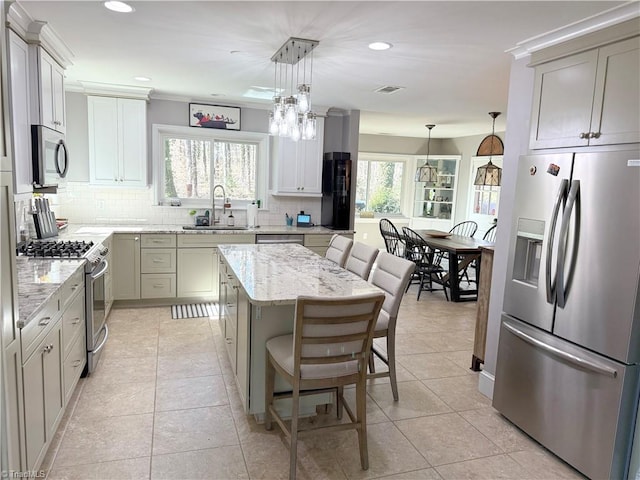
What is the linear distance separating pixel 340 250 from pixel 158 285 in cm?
243

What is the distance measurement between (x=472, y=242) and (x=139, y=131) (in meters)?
4.45

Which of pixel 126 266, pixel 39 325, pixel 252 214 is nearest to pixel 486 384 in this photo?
pixel 39 325

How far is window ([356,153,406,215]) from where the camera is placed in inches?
351

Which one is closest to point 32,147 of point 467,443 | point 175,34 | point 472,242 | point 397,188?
point 175,34

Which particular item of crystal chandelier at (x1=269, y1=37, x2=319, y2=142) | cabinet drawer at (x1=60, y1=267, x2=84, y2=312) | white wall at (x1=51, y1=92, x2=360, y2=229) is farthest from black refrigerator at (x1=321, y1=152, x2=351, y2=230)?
cabinet drawer at (x1=60, y1=267, x2=84, y2=312)

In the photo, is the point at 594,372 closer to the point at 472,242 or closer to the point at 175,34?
the point at 175,34

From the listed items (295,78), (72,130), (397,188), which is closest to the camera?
(295,78)

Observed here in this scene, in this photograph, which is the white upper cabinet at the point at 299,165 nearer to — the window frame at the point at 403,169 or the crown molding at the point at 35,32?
the crown molding at the point at 35,32

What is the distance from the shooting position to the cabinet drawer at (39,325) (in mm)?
1807

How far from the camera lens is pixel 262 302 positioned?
2.17 metres

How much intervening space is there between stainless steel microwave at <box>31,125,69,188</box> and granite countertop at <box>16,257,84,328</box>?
Answer: 613mm

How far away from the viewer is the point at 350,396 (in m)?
3.00

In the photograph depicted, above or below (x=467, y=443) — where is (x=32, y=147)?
above

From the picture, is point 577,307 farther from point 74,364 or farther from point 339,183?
point 339,183
